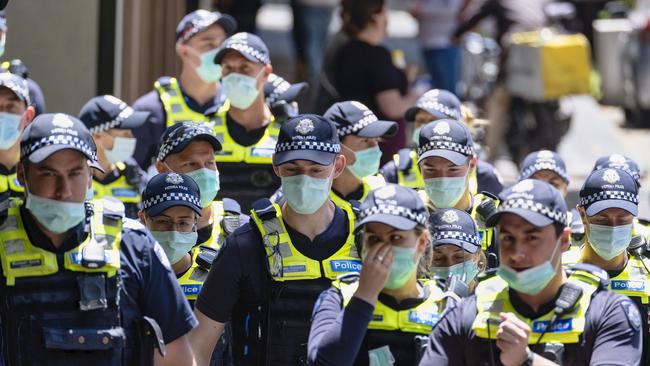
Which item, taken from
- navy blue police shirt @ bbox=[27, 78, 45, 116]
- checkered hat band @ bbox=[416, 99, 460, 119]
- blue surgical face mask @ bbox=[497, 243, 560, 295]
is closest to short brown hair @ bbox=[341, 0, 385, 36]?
checkered hat band @ bbox=[416, 99, 460, 119]

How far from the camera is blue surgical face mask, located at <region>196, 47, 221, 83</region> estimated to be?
32.4ft

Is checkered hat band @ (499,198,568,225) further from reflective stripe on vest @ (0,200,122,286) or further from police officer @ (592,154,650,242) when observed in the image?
police officer @ (592,154,650,242)

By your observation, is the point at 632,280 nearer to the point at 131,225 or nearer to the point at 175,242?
the point at 175,242

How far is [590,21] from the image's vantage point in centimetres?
2094

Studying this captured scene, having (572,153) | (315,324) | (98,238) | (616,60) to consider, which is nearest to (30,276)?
(98,238)

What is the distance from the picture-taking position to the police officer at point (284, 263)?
21.1 feet

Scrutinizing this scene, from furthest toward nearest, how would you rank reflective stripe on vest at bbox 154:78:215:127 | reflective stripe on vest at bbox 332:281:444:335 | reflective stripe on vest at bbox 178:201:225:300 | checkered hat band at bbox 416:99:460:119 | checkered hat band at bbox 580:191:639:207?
reflective stripe on vest at bbox 154:78:215:127 → checkered hat band at bbox 416:99:460:119 → checkered hat band at bbox 580:191:639:207 → reflective stripe on vest at bbox 178:201:225:300 → reflective stripe on vest at bbox 332:281:444:335

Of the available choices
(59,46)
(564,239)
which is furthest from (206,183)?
(59,46)

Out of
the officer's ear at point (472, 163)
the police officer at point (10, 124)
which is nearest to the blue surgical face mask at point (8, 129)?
the police officer at point (10, 124)

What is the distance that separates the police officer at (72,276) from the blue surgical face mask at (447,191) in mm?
2309

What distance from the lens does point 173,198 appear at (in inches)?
280

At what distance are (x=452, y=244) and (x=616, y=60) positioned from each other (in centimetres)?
1098

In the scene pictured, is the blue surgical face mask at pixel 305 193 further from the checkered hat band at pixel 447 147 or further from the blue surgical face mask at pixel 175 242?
the checkered hat band at pixel 447 147

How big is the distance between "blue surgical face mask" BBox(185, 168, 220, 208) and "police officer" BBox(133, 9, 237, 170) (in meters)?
1.33
